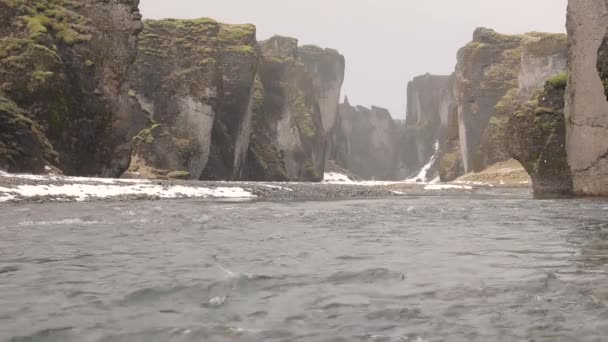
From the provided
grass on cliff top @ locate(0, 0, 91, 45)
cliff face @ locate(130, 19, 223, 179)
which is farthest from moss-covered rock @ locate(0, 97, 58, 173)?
cliff face @ locate(130, 19, 223, 179)

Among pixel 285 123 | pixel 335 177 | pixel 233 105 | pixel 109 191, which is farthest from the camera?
pixel 335 177

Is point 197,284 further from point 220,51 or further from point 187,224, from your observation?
point 220,51

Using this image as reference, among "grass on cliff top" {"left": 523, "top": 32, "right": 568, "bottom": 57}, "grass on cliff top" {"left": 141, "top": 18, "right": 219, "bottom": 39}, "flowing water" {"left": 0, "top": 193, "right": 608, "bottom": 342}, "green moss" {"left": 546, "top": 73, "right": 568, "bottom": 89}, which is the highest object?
"grass on cliff top" {"left": 523, "top": 32, "right": 568, "bottom": 57}

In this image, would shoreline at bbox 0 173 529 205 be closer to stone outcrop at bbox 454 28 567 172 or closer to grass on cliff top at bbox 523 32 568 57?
stone outcrop at bbox 454 28 567 172

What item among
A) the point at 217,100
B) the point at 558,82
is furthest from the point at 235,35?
the point at 558,82

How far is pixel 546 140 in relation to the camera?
39594 mm

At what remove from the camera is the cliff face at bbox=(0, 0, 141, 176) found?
42.4 m

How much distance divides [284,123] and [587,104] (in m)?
95.7

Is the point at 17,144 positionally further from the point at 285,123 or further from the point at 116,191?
the point at 285,123

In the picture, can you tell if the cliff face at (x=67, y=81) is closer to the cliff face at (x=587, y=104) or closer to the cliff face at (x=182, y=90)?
the cliff face at (x=182, y=90)

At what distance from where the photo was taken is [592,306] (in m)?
6.57

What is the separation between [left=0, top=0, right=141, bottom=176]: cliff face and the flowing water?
28009mm

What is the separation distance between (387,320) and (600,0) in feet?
108

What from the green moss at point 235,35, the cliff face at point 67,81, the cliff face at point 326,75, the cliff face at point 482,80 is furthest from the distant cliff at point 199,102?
the cliff face at point 326,75
